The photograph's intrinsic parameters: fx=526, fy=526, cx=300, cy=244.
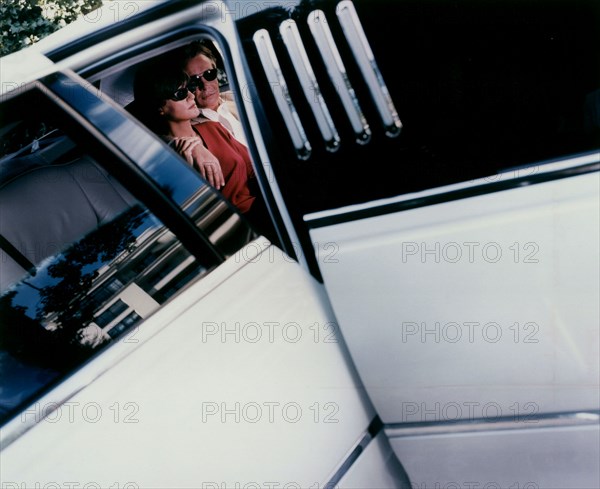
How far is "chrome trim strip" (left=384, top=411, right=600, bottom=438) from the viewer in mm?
1445

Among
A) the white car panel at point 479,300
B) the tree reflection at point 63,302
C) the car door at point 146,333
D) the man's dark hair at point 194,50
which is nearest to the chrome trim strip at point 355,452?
the car door at point 146,333

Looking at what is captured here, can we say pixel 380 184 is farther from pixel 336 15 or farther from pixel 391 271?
pixel 336 15

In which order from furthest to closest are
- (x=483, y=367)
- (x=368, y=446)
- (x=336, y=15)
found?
1. (x=368, y=446)
2. (x=483, y=367)
3. (x=336, y=15)

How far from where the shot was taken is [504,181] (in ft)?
4.23

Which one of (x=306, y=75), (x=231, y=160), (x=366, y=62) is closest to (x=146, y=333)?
(x=231, y=160)

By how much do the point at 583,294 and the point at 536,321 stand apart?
0.13 meters

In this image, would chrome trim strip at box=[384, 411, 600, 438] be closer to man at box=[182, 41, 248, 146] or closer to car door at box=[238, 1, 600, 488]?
car door at box=[238, 1, 600, 488]

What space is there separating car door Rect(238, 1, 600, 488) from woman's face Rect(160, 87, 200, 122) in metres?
0.39

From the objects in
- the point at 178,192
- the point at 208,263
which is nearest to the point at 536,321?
the point at 208,263

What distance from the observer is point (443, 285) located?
4.45ft

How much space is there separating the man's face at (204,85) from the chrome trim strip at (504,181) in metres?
0.68

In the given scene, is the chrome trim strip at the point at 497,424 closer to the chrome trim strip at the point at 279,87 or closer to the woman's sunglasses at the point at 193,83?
the chrome trim strip at the point at 279,87

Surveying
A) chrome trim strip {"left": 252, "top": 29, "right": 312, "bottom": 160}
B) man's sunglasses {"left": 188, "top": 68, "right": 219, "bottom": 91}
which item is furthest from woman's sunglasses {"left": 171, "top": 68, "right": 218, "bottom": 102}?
chrome trim strip {"left": 252, "top": 29, "right": 312, "bottom": 160}

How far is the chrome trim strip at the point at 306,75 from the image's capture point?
4.30 feet
